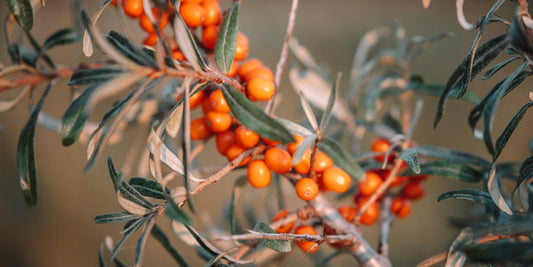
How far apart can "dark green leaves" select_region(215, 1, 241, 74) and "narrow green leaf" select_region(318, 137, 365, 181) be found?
180mm

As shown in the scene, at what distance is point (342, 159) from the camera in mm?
462

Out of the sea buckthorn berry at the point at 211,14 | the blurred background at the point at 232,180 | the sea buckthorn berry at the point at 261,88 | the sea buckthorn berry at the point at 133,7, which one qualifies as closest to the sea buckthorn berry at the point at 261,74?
the sea buckthorn berry at the point at 261,88

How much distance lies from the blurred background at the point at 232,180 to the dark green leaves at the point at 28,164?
1.01 m

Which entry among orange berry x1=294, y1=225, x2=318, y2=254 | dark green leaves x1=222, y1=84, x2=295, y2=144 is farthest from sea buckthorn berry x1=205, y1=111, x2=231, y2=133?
orange berry x1=294, y1=225, x2=318, y2=254

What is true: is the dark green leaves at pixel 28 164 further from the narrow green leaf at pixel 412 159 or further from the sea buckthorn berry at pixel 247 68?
the narrow green leaf at pixel 412 159

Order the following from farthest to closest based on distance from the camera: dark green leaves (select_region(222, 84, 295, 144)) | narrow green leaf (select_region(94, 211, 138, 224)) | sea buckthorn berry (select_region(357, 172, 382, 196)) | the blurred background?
the blurred background
sea buckthorn berry (select_region(357, 172, 382, 196))
narrow green leaf (select_region(94, 211, 138, 224))
dark green leaves (select_region(222, 84, 295, 144))

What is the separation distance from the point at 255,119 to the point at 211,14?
0.84 ft

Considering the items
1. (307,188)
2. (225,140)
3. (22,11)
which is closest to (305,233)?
(307,188)

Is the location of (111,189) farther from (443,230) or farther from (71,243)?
(443,230)

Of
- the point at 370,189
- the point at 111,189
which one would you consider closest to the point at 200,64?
the point at 370,189

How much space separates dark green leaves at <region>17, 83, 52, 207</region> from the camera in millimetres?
614

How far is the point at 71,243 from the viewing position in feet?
6.93

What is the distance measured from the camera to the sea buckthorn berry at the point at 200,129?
0.64 m

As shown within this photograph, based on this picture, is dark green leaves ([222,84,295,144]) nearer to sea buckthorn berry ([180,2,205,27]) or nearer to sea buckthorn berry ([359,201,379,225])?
sea buckthorn berry ([180,2,205,27])
